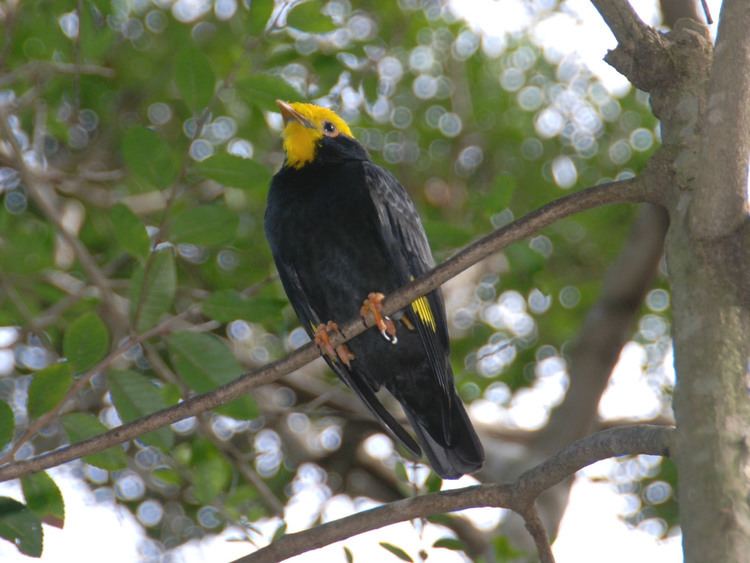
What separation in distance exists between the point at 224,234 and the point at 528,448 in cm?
313

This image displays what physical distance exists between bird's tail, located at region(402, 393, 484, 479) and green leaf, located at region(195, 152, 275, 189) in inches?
46.4

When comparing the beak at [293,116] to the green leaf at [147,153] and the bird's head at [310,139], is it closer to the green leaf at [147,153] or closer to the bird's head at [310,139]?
the bird's head at [310,139]

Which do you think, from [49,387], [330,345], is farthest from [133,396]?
[330,345]

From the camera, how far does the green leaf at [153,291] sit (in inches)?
130

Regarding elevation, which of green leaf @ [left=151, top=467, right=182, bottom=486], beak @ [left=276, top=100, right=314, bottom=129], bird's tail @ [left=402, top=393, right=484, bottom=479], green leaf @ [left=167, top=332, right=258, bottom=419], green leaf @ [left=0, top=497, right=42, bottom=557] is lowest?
green leaf @ [left=0, top=497, right=42, bottom=557]

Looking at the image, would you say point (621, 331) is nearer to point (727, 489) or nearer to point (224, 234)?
point (224, 234)

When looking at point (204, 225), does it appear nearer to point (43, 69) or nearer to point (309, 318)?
point (309, 318)

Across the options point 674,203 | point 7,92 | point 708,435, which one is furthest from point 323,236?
point 7,92

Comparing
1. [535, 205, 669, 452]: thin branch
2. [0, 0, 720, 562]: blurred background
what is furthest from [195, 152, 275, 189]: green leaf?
[535, 205, 669, 452]: thin branch

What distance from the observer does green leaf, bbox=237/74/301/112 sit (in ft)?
11.8

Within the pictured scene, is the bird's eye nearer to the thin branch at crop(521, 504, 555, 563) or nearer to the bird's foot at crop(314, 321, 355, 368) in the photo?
the bird's foot at crop(314, 321, 355, 368)

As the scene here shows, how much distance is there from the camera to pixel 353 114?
6.49m

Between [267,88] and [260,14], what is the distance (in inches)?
11.6

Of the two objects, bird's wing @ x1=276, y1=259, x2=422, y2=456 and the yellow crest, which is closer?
bird's wing @ x1=276, y1=259, x2=422, y2=456
